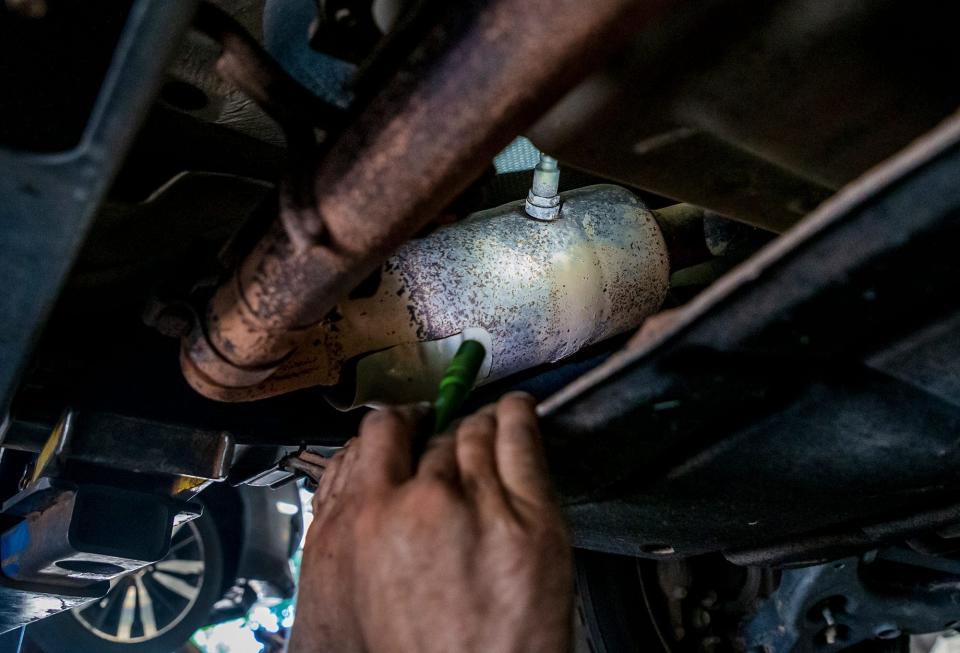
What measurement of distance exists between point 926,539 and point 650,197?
1.99 feet

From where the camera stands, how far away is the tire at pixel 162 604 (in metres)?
3.38

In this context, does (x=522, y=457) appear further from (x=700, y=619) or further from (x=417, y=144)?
(x=700, y=619)

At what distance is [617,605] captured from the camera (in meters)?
1.35

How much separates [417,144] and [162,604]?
354cm

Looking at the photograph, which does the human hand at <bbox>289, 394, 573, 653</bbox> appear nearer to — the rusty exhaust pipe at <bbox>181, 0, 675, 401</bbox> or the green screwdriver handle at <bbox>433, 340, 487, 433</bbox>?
the green screwdriver handle at <bbox>433, 340, 487, 433</bbox>

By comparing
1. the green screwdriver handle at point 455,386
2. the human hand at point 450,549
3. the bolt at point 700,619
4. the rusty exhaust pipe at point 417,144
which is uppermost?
the rusty exhaust pipe at point 417,144

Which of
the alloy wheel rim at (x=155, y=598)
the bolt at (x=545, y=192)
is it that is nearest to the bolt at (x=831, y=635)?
the bolt at (x=545, y=192)

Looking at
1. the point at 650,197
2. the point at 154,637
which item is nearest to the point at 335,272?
the point at 650,197

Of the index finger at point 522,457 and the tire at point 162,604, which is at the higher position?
the tire at point 162,604

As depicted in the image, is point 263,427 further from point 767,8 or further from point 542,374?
point 767,8

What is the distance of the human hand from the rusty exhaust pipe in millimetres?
148

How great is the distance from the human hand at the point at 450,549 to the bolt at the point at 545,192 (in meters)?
0.39

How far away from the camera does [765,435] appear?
2.30 feet

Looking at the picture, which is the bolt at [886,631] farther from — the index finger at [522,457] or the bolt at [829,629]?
the index finger at [522,457]
